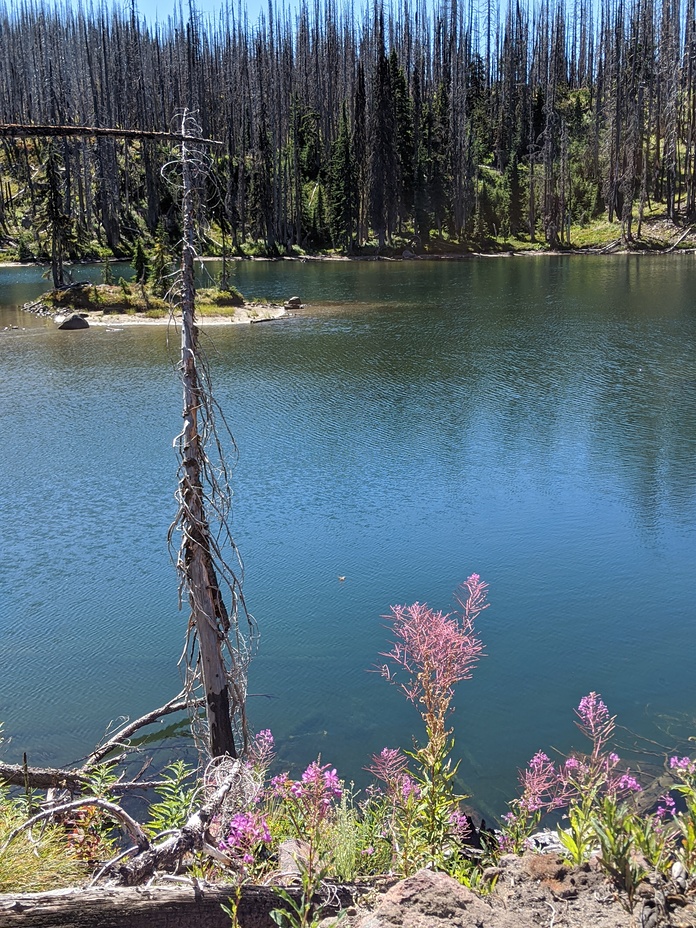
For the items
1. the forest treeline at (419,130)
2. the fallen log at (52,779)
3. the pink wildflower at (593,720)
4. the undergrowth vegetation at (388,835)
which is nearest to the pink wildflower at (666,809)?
the undergrowth vegetation at (388,835)

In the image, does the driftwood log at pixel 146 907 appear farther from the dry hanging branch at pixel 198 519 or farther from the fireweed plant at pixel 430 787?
the dry hanging branch at pixel 198 519

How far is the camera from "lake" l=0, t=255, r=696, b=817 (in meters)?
10.6

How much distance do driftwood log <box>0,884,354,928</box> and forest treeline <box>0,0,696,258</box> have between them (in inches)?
2626

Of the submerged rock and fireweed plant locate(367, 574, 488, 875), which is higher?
the submerged rock

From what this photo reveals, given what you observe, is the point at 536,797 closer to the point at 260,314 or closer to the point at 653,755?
the point at 653,755

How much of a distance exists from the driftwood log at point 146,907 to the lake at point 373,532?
Answer: 4725mm

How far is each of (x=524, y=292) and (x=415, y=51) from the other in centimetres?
6970

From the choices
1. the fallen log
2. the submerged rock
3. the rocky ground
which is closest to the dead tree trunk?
the fallen log

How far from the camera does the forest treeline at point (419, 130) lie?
77.8 m

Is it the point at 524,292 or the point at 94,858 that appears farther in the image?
the point at 524,292

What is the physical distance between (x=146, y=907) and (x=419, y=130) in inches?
3617

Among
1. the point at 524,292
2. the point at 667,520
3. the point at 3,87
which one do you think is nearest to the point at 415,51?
the point at 3,87

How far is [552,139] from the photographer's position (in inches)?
3420

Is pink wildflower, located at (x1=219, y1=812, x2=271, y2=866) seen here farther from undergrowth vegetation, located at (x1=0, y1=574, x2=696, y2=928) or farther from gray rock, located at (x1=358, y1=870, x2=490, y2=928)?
gray rock, located at (x1=358, y1=870, x2=490, y2=928)
